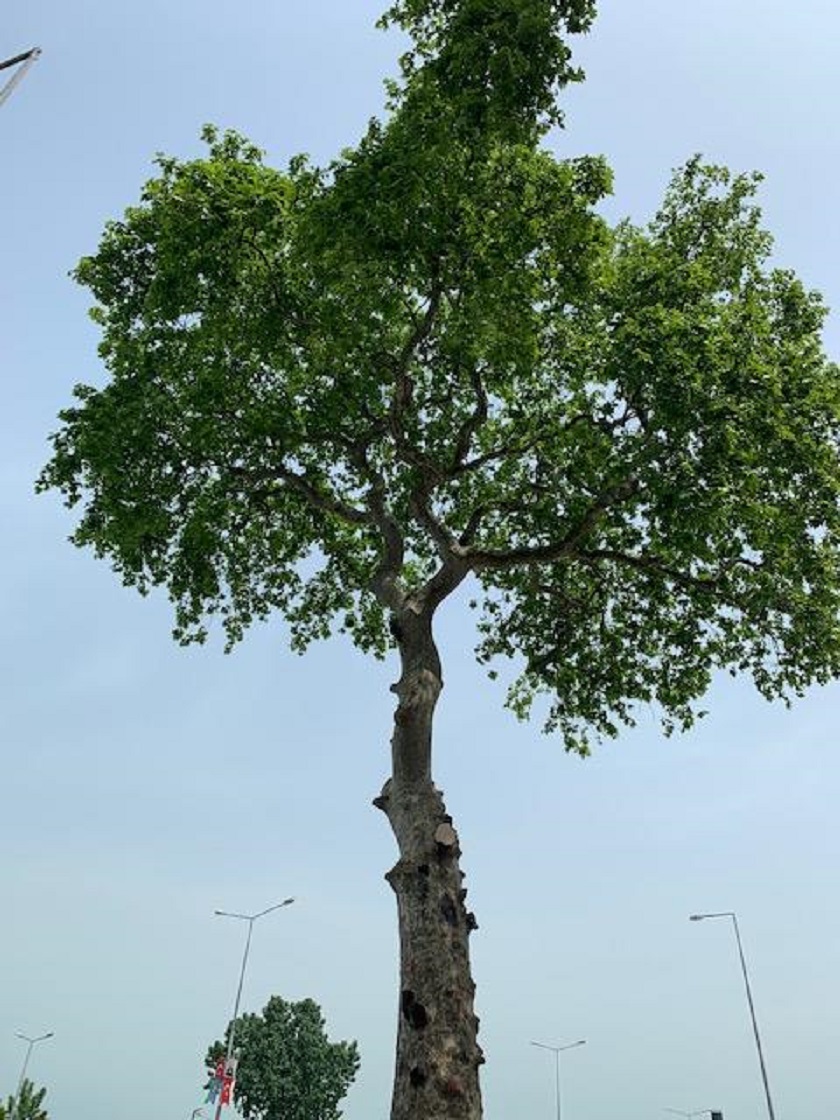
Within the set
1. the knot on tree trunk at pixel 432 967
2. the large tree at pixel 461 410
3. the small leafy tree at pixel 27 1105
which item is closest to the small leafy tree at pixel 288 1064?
the small leafy tree at pixel 27 1105

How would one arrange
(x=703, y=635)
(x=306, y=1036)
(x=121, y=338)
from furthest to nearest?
1. (x=306, y=1036)
2. (x=703, y=635)
3. (x=121, y=338)

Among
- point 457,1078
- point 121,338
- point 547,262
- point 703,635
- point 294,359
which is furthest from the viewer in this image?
point 703,635

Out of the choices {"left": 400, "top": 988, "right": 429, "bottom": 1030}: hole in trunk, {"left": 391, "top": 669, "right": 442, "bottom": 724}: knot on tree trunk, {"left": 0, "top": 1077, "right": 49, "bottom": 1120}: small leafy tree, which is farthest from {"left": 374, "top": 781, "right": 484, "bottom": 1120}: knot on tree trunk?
{"left": 0, "top": 1077, "right": 49, "bottom": 1120}: small leafy tree

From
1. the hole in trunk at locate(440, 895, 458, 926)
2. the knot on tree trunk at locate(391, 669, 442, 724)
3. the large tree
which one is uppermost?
the large tree

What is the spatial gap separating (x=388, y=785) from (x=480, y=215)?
8597 mm

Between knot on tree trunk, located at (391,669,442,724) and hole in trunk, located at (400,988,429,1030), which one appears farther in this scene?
knot on tree trunk, located at (391,669,442,724)

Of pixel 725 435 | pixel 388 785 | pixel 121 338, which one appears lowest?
pixel 388 785

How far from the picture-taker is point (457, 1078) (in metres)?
10.6

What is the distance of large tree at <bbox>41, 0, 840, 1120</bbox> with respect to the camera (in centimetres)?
1229

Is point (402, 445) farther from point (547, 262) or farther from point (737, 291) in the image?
point (737, 291)

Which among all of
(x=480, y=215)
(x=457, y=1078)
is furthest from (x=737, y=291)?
(x=457, y=1078)

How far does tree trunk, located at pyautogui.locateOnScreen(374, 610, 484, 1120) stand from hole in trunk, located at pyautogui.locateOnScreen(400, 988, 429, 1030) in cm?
1

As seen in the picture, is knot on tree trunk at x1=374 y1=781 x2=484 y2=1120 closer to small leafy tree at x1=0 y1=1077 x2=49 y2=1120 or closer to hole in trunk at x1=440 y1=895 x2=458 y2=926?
hole in trunk at x1=440 y1=895 x2=458 y2=926

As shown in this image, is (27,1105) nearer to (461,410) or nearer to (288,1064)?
A: (288,1064)
